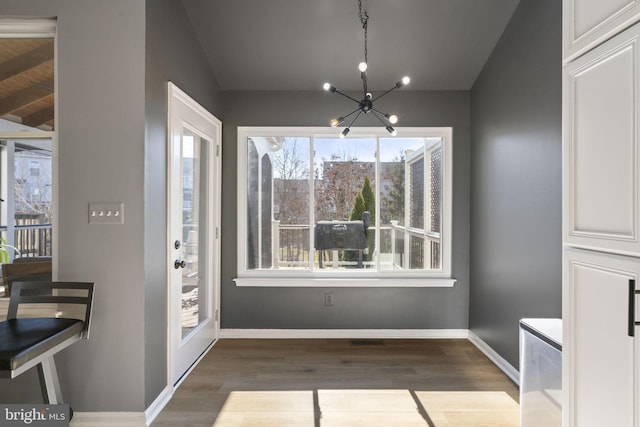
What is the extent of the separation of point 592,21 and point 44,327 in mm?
2769

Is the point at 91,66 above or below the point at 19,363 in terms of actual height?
above

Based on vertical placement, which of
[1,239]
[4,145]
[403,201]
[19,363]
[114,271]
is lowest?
[19,363]

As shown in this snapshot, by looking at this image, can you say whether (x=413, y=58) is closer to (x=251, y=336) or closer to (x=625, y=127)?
(x=625, y=127)

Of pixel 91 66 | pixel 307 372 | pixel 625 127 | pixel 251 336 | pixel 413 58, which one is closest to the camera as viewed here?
pixel 625 127

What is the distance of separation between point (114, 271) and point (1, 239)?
0.77m

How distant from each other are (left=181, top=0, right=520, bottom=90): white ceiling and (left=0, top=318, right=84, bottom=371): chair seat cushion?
242 centimetres

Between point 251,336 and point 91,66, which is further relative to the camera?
point 251,336

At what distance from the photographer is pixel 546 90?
8.00ft

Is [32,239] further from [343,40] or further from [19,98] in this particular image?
[343,40]

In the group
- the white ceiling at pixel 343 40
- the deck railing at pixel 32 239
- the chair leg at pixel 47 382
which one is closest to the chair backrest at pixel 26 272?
the deck railing at pixel 32 239

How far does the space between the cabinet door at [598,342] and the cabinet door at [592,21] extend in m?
0.71

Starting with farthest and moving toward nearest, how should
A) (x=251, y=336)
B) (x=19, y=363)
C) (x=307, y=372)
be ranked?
(x=251, y=336) < (x=307, y=372) < (x=19, y=363)

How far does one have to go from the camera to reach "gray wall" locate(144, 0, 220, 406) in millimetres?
2258

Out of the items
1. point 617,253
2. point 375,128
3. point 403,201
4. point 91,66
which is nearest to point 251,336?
point 403,201
